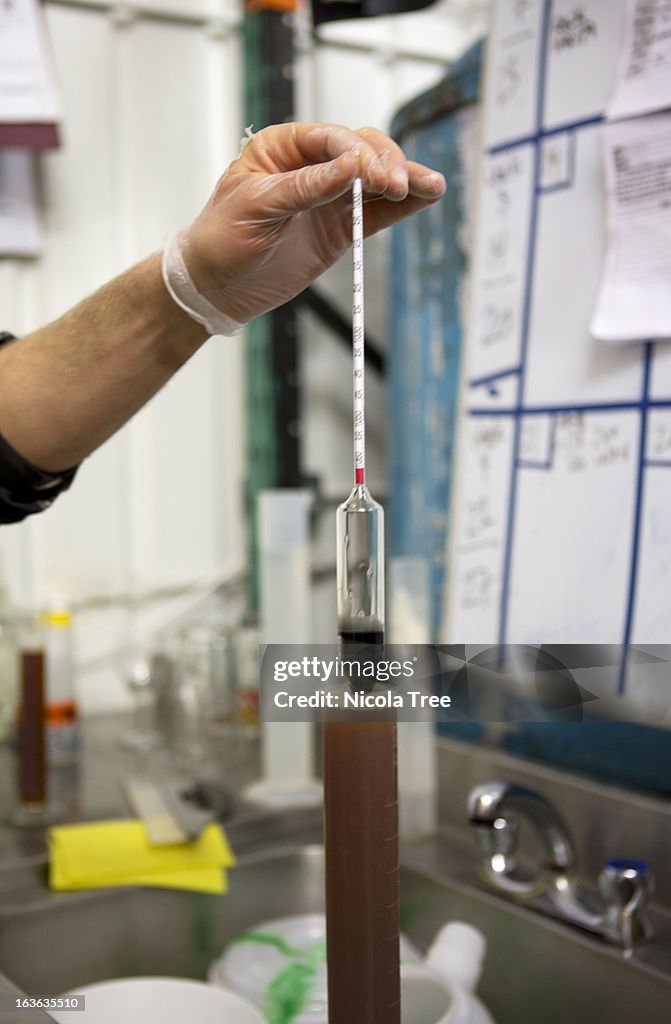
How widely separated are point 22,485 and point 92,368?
0.14m

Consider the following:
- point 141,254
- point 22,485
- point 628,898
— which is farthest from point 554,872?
point 141,254

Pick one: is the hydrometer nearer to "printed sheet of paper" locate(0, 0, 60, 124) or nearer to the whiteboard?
the whiteboard

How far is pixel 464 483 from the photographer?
4.64 feet

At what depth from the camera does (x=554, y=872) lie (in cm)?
108

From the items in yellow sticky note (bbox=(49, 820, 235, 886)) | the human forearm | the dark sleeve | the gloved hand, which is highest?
the gloved hand

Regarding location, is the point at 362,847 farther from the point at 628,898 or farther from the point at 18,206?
the point at 18,206

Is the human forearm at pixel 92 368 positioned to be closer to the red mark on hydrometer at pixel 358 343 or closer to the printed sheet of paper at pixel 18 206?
the red mark on hydrometer at pixel 358 343

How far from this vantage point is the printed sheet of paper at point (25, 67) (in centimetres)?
168

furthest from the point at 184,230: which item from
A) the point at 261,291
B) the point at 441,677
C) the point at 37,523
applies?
the point at 37,523

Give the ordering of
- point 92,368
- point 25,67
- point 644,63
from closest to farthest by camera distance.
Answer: point 92,368
point 644,63
point 25,67

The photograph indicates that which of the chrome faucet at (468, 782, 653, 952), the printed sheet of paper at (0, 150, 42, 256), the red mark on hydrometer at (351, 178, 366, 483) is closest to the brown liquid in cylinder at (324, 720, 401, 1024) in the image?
the red mark on hydrometer at (351, 178, 366, 483)

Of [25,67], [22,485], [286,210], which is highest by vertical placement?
[25,67]

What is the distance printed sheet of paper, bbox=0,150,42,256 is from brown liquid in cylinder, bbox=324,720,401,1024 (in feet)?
4.83

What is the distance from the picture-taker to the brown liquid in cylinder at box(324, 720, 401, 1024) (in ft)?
1.96
